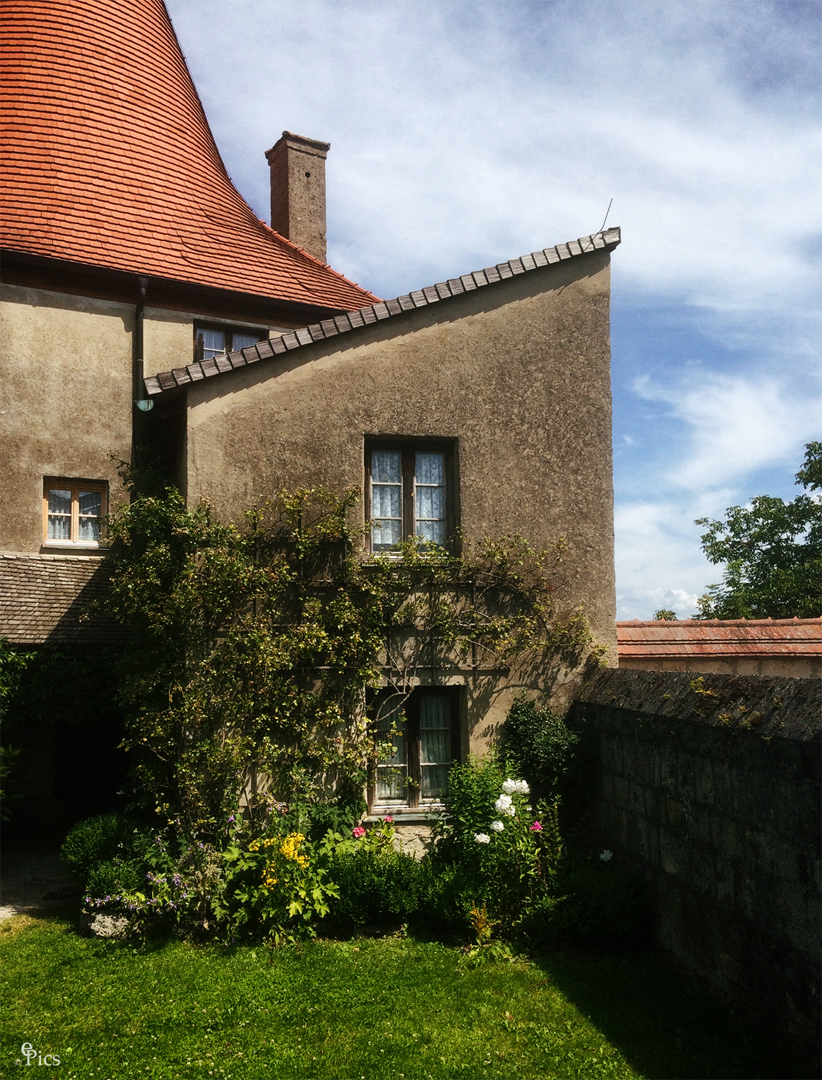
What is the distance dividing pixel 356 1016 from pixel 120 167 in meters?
12.9

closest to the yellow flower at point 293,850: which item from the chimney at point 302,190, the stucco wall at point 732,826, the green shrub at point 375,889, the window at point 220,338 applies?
the green shrub at point 375,889

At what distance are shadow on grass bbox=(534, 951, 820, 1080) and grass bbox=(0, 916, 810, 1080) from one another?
1 cm

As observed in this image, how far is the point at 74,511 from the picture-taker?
12.4 meters

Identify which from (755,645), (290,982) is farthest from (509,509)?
(290,982)

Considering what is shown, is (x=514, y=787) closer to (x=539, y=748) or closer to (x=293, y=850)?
(x=539, y=748)

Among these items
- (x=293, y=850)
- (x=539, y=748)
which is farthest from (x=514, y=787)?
(x=293, y=850)

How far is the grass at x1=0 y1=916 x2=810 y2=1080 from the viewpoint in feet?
18.1

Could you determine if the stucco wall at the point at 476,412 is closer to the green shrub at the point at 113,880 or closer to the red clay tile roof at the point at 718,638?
the red clay tile roof at the point at 718,638

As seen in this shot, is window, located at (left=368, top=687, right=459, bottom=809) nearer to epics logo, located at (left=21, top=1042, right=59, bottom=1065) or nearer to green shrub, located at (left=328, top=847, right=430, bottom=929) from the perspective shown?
green shrub, located at (left=328, top=847, right=430, bottom=929)

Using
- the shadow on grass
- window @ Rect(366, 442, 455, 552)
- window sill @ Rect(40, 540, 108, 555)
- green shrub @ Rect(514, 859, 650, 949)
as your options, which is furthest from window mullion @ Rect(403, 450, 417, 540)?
window sill @ Rect(40, 540, 108, 555)

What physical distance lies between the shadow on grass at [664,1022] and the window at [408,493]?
441cm

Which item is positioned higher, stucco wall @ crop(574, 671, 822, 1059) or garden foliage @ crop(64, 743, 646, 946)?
stucco wall @ crop(574, 671, 822, 1059)

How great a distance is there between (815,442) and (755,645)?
18.2 m

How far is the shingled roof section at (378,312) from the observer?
8.66 m
